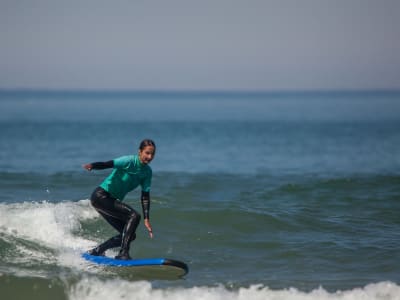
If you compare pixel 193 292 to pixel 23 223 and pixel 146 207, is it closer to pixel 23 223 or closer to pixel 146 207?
pixel 146 207

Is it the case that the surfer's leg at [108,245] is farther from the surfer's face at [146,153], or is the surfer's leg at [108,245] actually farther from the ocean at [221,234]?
the surfer's face at [146,153]

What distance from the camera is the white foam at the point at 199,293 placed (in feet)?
27.6

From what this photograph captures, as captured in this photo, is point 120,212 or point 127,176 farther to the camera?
point 120,212

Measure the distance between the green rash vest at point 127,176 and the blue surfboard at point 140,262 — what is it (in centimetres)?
95

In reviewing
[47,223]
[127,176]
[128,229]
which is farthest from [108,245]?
[47,223]

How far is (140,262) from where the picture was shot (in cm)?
888

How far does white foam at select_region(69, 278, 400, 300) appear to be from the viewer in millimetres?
8398

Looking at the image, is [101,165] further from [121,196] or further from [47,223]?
[47,223]

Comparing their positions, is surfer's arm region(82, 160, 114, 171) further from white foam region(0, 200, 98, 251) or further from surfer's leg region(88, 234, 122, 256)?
white foam region(0, 200, 98, 251)

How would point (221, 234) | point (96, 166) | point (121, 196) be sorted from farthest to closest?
point (221, 234) → point (121, 196) → point (96, 166)

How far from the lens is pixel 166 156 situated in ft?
99.5

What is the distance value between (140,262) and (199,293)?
1019 millimetres

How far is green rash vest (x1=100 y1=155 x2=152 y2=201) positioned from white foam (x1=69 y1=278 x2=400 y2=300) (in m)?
1.36

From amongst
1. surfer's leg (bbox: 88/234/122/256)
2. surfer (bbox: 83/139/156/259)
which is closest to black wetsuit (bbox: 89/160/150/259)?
surfer (bbox: 83/139/156/259)
